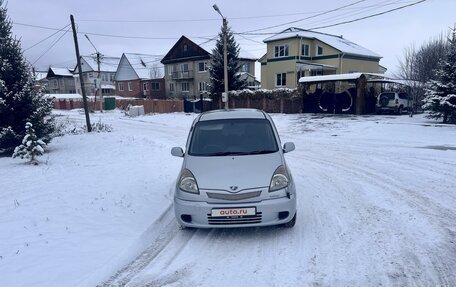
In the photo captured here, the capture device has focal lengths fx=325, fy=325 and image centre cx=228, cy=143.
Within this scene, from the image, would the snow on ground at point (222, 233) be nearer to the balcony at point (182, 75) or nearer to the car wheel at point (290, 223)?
the car wheel at point (290, 223)

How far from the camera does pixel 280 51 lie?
37.2m

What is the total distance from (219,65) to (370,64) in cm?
1995

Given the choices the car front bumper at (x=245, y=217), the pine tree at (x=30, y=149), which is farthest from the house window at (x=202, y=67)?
the car front bumper at (x=245, y=217)

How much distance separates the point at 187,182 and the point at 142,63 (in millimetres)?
61135

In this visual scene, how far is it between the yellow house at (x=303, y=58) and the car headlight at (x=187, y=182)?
32397 mm

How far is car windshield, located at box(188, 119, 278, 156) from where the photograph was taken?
5.39 meters

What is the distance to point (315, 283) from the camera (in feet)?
11.9

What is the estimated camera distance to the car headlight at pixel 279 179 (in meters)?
4.66

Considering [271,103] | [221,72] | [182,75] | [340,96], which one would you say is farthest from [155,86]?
[340,96]

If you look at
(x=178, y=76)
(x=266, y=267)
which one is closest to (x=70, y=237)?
(x=266, y=267)

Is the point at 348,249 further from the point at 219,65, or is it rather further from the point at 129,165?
the point at 219,65

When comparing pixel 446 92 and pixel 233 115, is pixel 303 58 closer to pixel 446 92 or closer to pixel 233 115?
pixel 446 92

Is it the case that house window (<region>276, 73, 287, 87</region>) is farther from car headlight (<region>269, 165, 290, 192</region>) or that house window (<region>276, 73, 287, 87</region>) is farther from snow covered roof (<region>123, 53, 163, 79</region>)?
car headlight (<region>269, 165, 290, 192</region>)

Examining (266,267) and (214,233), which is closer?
(266,267)
